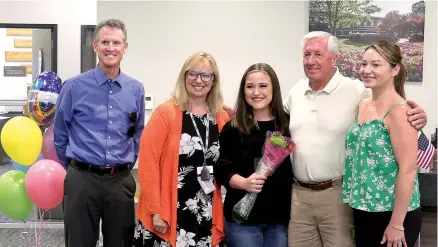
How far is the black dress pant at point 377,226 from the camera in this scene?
2135 mm

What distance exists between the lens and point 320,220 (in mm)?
2381

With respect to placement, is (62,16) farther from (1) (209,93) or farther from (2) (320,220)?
(2) (320,220)

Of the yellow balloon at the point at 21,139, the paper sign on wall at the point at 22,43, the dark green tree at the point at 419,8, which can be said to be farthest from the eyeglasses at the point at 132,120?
the paper sign on wall at the point at 22,43

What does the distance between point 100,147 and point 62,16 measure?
4.09 m

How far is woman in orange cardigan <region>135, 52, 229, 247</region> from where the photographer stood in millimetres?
2383

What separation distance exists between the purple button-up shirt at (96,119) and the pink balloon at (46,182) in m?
0.42

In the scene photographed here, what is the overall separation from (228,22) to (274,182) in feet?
7.98

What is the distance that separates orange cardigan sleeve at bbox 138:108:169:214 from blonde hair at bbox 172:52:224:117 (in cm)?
13

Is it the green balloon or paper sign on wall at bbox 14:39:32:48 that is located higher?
paper sign on wall at bbox 14:39:32:48

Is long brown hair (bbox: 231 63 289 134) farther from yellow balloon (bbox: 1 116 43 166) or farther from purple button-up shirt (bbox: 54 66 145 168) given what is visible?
yellow balloon (bbox: 1 116 43 166)

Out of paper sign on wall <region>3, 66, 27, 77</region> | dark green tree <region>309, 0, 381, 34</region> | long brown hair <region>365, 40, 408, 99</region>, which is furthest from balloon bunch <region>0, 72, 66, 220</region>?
paper sign on wall <region>3, 66, 27, 77</region>

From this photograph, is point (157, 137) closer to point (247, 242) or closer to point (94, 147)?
point (94, 147)

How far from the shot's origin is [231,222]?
94.7 inches

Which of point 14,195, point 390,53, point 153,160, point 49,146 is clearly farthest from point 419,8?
point 14,195
